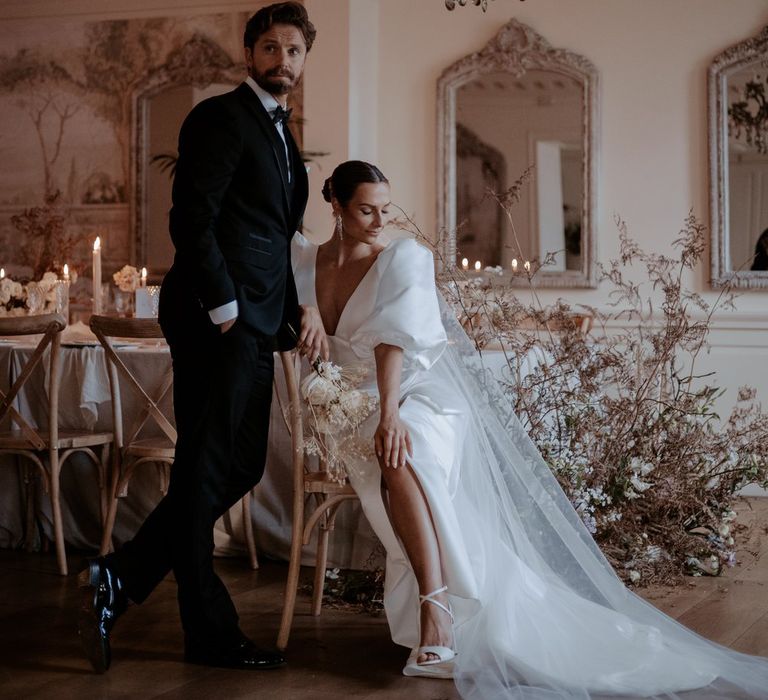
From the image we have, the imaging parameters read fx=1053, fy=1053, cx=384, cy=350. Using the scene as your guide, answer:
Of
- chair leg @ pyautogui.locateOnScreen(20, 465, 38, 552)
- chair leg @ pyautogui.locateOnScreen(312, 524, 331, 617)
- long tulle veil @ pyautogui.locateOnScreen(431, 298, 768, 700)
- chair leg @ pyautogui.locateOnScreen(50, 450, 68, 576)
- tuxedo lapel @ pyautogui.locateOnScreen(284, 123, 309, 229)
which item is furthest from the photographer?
chair leg @ pyautogui.locateOnScreen(20, 465, 38, 552)

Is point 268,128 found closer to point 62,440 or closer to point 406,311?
point 406,311

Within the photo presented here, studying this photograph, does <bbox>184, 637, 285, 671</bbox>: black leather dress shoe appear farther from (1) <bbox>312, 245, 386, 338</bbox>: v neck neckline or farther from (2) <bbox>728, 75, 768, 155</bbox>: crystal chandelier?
(2) <bbox>728, 75, 768, 155</bbox>: crystal chandelier

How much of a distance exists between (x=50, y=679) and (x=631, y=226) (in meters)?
4.78

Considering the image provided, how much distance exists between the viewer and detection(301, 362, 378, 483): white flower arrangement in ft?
9.40

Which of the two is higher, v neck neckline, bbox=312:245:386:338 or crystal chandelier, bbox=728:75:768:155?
crystal chandelier, bbox=728:75:768:155

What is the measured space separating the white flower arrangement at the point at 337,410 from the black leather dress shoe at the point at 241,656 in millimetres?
506

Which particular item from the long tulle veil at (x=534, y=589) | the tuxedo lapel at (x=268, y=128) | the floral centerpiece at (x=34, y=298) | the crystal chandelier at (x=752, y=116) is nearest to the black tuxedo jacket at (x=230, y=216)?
the tuxedo lapel at (x=268, y=128)

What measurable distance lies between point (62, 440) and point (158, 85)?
155 inches

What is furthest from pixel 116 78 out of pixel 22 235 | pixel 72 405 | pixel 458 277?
pixel 458 277

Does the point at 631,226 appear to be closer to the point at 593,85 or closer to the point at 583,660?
the point at 593,85

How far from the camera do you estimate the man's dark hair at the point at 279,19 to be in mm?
2646

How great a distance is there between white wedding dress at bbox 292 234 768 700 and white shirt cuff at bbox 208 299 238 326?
1.52ft

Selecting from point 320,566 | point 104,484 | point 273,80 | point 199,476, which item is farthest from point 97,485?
point 273,80

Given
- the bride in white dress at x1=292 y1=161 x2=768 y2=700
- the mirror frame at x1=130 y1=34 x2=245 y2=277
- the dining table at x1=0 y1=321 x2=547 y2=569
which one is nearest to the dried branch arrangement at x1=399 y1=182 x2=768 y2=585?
the dining table at x1=0 y1=321 x2=547 y2=569
